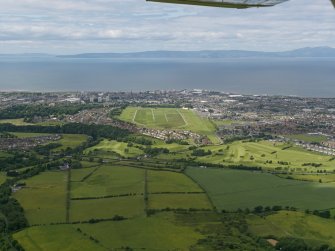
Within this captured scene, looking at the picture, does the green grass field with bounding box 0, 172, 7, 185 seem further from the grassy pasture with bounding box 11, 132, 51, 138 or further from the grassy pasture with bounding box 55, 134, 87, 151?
the grassy pasture with bounding box 11, 132, 51, 138

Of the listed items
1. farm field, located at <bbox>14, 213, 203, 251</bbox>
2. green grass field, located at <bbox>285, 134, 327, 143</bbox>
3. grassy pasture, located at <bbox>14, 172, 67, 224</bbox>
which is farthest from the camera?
green grass field, located at <bbox>285, 134, 327, 143</bbox>

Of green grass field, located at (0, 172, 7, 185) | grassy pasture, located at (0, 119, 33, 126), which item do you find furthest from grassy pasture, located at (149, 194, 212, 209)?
grassy pasture, located at (0, 119, 33, 126)

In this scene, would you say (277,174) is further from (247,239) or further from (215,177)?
(247,239)

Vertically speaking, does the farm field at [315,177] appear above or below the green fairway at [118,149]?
A: below

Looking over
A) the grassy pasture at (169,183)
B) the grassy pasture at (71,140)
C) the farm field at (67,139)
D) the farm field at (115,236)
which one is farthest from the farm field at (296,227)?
the farm field at (67,139)

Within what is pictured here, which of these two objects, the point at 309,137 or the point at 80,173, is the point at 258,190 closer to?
the point at 80,173

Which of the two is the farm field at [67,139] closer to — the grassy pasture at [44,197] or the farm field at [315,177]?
the grassy pasture at [44,197]
